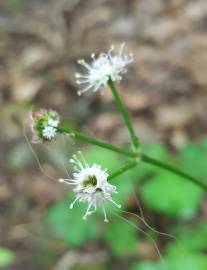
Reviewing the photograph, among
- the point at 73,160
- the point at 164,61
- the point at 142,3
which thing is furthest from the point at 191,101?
the point at 73,160

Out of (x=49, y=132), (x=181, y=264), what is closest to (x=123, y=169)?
(x=49, y=132)

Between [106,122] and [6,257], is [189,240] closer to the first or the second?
[6,257]

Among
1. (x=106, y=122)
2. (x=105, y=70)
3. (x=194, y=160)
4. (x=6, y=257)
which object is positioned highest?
(x=106, y=122)

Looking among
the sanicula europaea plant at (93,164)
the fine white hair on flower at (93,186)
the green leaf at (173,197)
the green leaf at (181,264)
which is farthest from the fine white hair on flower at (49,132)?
the green leaf at (173,197)

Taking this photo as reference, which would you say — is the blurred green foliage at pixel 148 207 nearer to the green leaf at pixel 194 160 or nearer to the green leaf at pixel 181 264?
the green leaf at pixel 194 160

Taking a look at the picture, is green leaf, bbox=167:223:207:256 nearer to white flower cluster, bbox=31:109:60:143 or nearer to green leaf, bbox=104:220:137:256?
green leaf, bbox=104:220:137:256

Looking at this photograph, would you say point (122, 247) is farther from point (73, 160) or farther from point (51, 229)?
point (73, 160)

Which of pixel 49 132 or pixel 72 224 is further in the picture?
pixel 72 224
